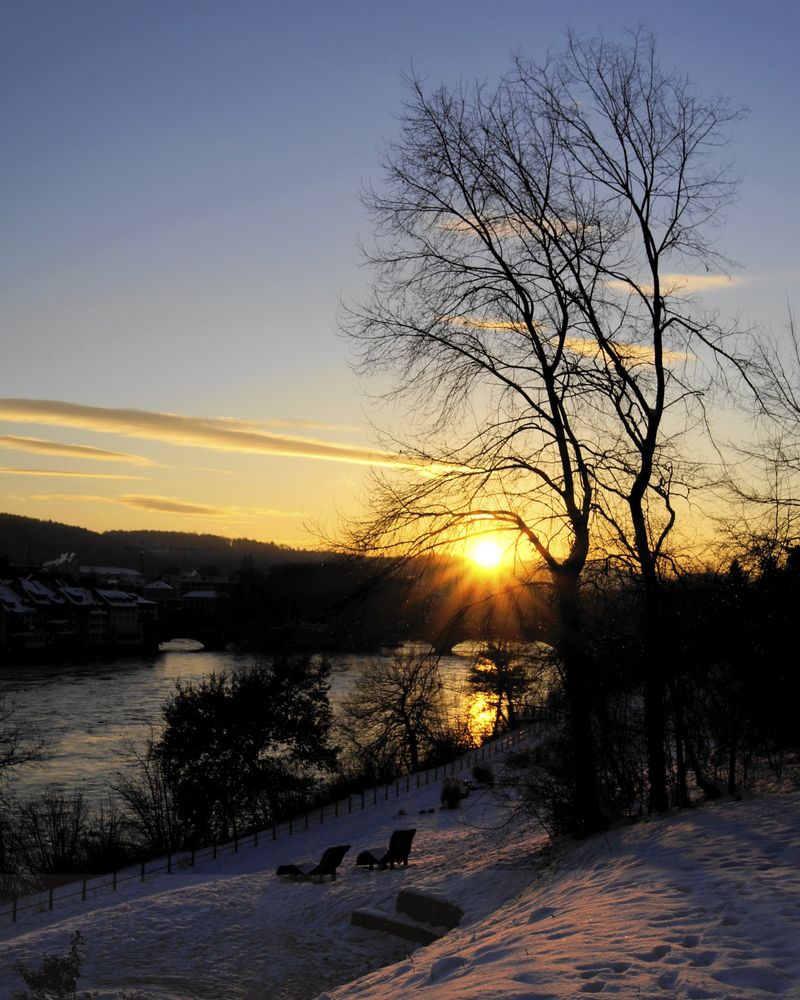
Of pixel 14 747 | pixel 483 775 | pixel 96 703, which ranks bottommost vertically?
pixel 96 703

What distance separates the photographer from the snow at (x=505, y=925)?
5980 mm

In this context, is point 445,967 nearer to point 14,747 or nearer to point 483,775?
point 483,775

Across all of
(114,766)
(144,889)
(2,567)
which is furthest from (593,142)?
(2,567)

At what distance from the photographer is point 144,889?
18391 millimetres

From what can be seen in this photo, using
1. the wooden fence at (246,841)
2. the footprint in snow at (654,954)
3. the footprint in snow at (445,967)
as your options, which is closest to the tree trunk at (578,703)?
the footprint in snow at (445,967)

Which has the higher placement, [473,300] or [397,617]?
[473,300]

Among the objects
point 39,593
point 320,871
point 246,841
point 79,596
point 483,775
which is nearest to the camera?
point 320,871

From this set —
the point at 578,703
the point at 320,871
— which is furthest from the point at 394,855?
the point at 578,703

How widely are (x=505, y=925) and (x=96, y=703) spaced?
4865 centimetres

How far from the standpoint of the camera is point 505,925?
871 cm

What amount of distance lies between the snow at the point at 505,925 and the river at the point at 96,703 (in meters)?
17.5

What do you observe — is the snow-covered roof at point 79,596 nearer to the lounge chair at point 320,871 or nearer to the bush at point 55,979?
the lounge chair at point 320,871

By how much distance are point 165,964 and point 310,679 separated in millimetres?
24333

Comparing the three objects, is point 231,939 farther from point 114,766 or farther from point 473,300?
point 114,766
